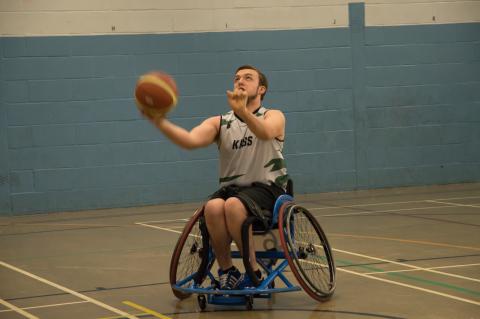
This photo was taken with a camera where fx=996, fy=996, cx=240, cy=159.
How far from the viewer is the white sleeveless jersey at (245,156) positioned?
579 centimetres

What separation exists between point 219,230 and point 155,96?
894 mm

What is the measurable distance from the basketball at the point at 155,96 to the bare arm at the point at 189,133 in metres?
0.06

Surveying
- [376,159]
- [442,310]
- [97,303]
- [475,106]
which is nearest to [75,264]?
[97,303]

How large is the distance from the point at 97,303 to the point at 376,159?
6857 millimetres

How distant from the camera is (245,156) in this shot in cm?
579

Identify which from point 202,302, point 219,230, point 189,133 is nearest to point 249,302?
point 202,302

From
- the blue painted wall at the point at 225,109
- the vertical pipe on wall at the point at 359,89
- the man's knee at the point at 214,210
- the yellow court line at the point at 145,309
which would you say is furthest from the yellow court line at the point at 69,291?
the vertical pipe on wall at the point at 359,89

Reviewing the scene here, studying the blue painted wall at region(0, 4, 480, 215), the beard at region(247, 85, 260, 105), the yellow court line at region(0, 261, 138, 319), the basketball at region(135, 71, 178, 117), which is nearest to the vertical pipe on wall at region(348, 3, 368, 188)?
the blue painted wall at region(0, 4, 480, 215)

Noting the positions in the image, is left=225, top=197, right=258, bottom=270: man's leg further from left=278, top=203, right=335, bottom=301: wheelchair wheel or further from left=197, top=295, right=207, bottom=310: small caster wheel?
left=197, top=295, right=207, bottom=310: small caster wheel

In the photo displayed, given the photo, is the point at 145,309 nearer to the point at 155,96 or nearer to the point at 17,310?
the point at 17,310

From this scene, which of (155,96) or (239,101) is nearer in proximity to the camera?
(155,96)

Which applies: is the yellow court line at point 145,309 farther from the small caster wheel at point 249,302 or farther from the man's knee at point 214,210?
the man's knee at point 214,210

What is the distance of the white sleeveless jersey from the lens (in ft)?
19.0

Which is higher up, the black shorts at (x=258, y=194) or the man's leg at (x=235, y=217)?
the black shorts at (x=258, y=194)
